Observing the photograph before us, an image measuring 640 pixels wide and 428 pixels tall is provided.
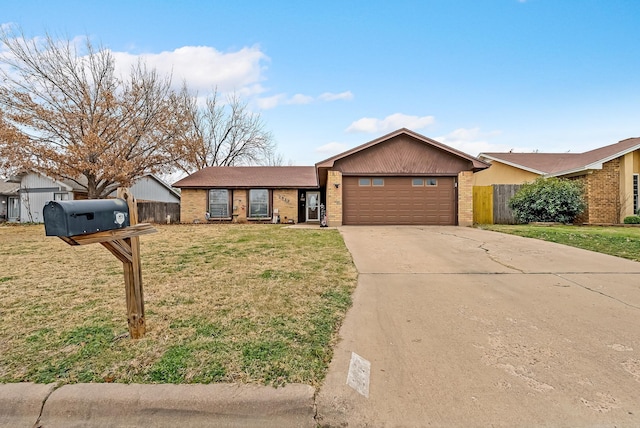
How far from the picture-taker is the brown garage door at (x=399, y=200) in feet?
45.2

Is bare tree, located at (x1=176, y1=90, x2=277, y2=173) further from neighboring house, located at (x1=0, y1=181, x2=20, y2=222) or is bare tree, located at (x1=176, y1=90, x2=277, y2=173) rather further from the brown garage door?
the brown garage door

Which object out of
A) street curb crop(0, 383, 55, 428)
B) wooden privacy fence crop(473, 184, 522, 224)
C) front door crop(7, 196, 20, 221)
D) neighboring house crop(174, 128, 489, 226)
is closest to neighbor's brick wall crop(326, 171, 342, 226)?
neighboring house crop(174, 128, 489, 226)

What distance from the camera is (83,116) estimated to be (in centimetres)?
1698

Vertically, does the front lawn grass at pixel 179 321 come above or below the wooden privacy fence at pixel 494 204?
below

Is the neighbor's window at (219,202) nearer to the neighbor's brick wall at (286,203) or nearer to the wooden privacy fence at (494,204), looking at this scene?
the neighbor's brick wall at (286,203)

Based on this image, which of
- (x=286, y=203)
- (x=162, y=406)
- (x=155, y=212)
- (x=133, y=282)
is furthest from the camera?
(x=155, y=212)

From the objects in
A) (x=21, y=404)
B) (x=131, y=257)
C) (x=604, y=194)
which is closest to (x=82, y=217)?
(x=131, y=257)

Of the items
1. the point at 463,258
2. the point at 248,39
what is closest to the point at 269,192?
the point at 248,39

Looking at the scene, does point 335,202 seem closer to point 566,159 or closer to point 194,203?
point 194,203

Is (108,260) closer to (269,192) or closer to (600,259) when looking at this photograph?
(600,259)

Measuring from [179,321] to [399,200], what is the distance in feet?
38.9

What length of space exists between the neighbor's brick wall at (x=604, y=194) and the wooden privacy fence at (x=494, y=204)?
9.56ft

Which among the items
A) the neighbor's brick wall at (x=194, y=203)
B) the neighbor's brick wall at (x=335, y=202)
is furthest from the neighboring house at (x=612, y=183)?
the neighbor's brick wall at (x=194, y=203)

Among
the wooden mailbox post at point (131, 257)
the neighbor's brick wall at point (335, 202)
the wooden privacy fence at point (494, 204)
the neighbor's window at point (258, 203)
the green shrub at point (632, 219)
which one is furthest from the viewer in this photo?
the neighbor's window at point (258, 203)
